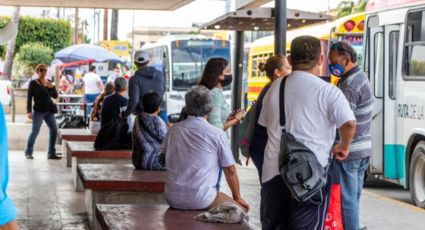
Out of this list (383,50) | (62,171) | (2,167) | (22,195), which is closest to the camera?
(2,167)

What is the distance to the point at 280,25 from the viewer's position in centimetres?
1291

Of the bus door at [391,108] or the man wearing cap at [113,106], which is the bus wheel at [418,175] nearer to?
the bus door at [391,108]

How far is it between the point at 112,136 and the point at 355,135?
530 centimetres

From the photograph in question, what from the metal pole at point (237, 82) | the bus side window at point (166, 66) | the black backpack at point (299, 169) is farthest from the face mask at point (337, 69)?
the bus side window at point (166, 66)

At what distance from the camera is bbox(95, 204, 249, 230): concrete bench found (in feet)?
22.0

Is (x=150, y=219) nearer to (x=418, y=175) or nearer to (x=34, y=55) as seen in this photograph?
(x=418, y=175)

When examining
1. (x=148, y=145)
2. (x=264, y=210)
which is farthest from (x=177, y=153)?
(x=148, y=145)

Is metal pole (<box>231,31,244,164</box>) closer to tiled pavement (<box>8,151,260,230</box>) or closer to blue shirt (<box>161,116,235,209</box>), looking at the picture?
tiled pavement (<box>8,151,260,230</box>)

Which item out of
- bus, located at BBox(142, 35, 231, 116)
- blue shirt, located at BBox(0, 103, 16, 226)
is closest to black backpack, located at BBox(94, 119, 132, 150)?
blue shirt, located at BBox(0, 103, 16, 226)

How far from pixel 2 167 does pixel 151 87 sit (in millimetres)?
7546

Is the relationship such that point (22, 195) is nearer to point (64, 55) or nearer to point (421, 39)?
point (421, 39)

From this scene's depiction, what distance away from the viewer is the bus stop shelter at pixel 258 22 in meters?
13.0

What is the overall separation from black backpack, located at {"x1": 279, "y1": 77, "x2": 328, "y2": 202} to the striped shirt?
80.3 inches

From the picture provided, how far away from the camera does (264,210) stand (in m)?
6.13
